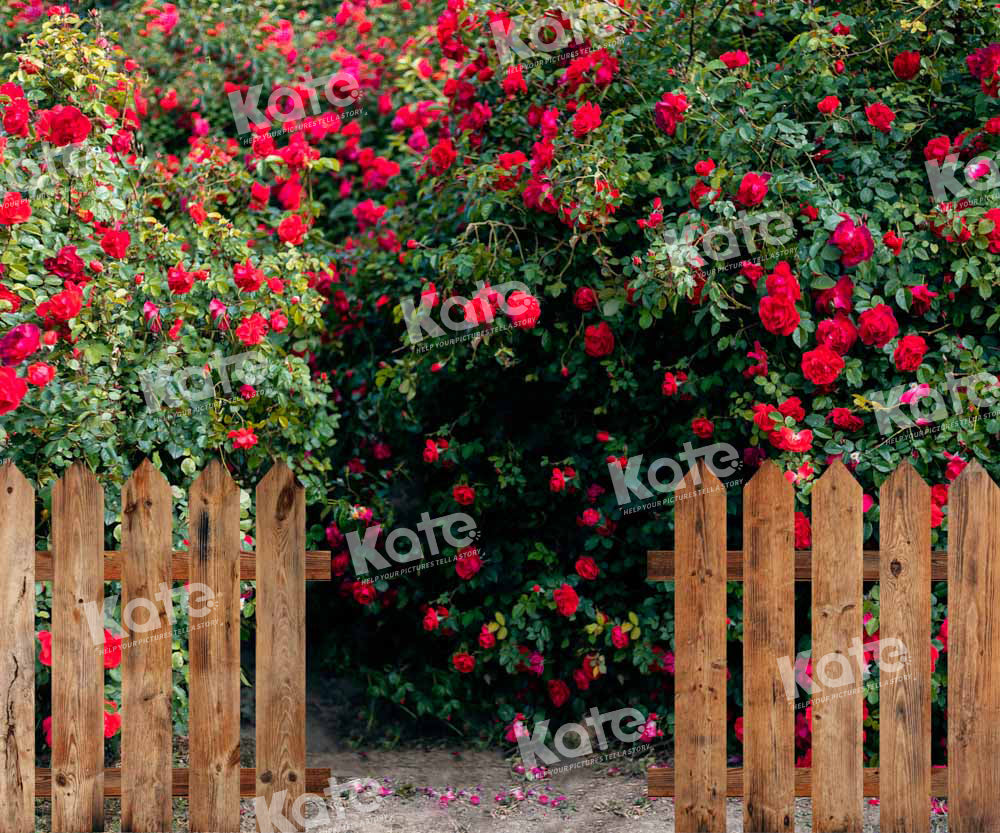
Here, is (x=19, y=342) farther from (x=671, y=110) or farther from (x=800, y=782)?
(x=800, y=782)

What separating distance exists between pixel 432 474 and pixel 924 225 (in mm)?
2151

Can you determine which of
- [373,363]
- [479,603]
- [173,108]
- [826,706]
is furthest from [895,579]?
[173,108]

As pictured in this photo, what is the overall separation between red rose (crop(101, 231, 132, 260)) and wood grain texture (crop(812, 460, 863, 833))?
218cm

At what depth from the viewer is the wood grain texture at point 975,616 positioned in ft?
9.37

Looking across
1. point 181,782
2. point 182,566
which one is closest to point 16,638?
point 182,566

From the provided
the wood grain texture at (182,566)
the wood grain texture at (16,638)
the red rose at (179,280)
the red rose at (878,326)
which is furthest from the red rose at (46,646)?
the red rose at (878,326)

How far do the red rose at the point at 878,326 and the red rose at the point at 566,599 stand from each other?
1351 mm

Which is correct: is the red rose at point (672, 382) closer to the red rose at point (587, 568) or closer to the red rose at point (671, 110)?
the red rose at point (587, 568)

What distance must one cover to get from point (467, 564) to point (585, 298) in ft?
3.76

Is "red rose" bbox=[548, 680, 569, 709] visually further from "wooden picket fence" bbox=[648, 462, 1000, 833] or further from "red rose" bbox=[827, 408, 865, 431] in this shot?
"red rose" bbox=[827, 408, 865, 431]

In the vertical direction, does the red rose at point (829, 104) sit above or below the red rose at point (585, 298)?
above

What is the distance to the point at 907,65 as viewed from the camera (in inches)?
148

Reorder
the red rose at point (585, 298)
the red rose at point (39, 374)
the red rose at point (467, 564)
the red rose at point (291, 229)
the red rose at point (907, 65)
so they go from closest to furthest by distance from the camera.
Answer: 1. the red rose at point (39, 374)
2. the red rose at point (907, 65)
3. the red rose at point (585, 298)
4. the red rose at point (291, 229)
5. the red rose at point (467, 564)

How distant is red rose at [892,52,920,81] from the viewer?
376 centimetres
